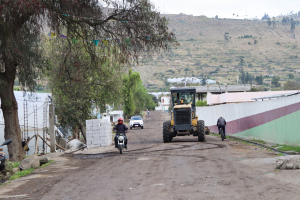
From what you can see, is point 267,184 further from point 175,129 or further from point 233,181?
point 175,129

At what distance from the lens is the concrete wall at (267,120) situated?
16967mm

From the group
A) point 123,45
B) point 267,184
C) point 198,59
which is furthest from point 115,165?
point 198,59

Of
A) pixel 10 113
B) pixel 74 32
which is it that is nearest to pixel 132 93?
pixel 10 113

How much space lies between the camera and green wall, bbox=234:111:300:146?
1648cm

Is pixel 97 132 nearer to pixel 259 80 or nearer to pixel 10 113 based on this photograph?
pixel 10 113

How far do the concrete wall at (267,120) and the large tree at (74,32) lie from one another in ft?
22.4

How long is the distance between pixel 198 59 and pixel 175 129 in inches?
6490

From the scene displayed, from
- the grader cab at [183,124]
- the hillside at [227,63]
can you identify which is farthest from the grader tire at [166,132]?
the hillside at [227,63]

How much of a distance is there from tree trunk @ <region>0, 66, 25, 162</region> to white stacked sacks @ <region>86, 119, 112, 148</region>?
19.5ft

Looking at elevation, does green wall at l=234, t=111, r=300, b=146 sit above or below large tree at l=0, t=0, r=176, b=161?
below

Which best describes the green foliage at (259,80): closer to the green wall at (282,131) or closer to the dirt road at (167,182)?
the green wall at (282,131)

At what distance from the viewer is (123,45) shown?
1516 centimetres

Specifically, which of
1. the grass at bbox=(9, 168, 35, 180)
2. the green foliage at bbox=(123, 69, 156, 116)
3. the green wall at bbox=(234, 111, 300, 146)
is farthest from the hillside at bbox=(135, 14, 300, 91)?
the grass at bbox=(9, 168, 35, 180)

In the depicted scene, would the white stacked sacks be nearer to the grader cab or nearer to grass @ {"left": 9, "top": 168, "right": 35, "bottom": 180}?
the grader cab
